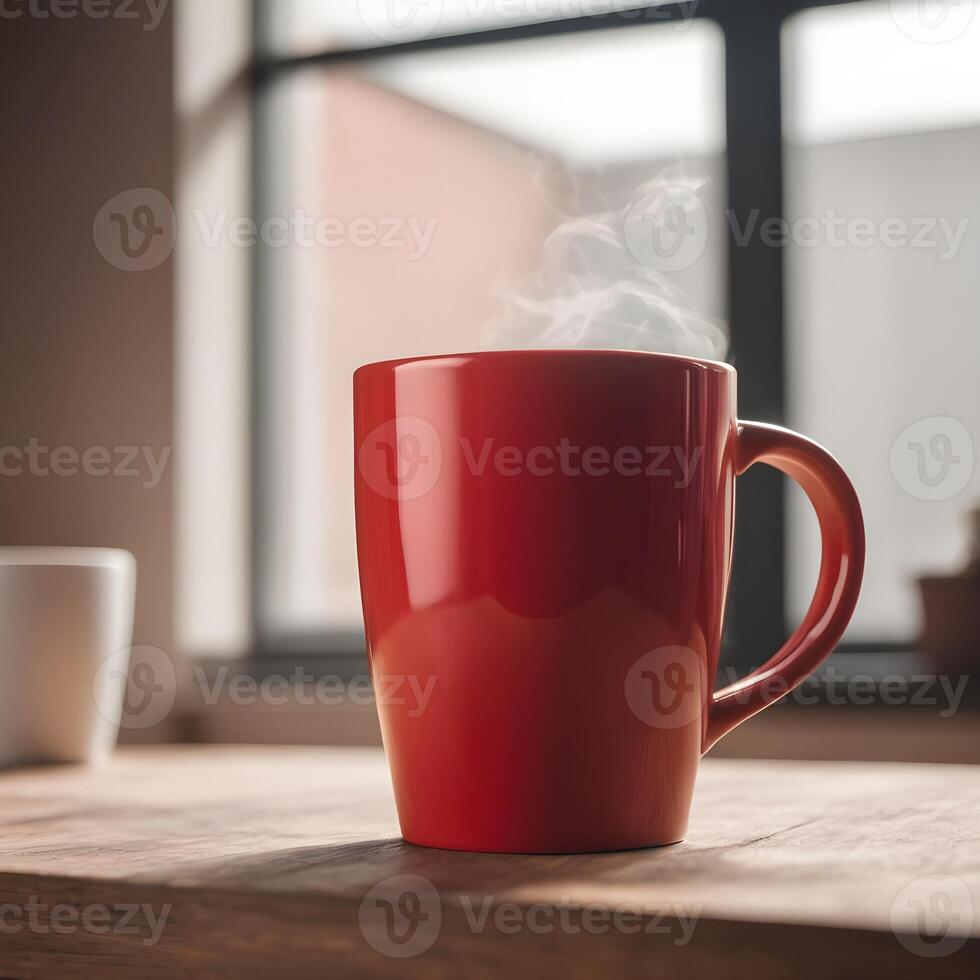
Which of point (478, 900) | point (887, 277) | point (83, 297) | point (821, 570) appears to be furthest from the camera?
point (83, 297)

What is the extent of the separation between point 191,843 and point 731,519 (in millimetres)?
264

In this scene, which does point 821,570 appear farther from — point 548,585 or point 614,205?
point 614,205

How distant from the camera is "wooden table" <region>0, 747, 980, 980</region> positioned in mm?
352

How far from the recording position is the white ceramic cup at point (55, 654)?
92cm

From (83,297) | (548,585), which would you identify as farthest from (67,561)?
(548,585)

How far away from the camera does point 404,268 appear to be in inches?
53.7

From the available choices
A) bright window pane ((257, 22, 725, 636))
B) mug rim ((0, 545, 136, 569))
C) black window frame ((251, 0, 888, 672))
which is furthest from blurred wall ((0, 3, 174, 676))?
black window frame ((251, 0, 888, 672))

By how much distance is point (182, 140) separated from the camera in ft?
4.33

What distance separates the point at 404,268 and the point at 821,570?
3.01 feet

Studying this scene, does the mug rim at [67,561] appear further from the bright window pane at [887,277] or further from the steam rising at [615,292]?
the bright window pane at [887,277]

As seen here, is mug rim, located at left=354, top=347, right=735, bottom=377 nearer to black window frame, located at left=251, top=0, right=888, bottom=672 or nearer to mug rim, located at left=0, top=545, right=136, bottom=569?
mug rim, located at left=0, top=545, right=136, bottom=569

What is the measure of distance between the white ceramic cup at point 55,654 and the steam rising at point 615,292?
47 centimetres

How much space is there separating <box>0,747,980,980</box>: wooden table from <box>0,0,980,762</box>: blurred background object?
59 centimetres

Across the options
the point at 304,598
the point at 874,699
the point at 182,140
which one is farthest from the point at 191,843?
the point at 182,140
